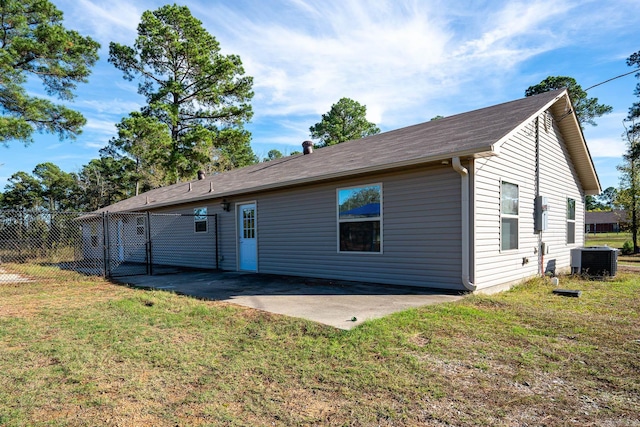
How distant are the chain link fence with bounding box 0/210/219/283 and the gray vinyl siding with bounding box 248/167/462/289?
345cm

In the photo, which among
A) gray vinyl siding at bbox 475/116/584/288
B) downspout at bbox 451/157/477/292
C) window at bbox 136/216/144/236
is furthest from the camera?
window at bbox 136/216/144/236

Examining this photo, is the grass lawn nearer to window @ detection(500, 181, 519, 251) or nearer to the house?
the house

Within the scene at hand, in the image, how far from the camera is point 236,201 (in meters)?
10.8

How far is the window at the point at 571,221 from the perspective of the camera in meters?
10.6

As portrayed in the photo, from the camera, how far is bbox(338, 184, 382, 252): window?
749cm

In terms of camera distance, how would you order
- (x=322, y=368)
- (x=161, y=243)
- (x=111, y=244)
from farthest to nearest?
1. (x=111, y=244)
2. (x=161, y=243)
3. (x=322, y=368)

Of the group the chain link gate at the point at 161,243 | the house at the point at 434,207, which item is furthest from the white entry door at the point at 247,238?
the chain link gate at the point at 161,243

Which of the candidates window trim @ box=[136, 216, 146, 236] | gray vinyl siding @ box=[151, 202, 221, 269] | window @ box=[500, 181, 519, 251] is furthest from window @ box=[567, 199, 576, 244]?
window trim @ box=[136, 216, 146, 236]

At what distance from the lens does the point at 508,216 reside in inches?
290

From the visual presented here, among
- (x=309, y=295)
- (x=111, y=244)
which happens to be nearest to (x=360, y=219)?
(x=309, y=295)

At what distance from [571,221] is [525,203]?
13.0 ft

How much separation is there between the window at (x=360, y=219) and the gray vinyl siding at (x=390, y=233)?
0.13 meters

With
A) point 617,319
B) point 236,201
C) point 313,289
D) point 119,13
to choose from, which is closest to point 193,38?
point 119,13

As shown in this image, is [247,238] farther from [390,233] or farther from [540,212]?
[540,212]
